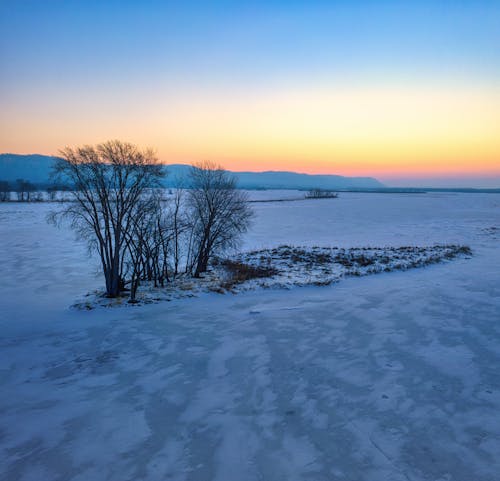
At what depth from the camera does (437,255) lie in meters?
18.5

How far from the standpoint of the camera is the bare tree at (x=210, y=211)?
17.5 meters

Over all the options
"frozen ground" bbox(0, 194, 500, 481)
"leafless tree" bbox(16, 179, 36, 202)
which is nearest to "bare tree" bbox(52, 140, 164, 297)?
"frozen ground" bbox(0, 194, 500, 481)

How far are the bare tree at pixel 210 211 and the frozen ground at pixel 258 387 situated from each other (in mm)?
5783

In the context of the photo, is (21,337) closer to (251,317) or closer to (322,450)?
(251,317)

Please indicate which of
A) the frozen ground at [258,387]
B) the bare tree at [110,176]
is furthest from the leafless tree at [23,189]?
the frozen ground at [258,387]

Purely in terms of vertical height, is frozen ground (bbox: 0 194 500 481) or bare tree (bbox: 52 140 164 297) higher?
bare tree (bbox: 52 140 164 297)

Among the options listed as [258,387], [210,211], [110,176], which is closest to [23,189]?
[210,211]

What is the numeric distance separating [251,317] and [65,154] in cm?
943

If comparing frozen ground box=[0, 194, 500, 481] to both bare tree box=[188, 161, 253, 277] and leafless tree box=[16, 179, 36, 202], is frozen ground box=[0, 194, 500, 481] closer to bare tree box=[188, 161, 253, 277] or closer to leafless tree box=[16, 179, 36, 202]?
bare tree box=[188, 161, 253, 277]

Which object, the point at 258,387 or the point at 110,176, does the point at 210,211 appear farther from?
the point at 258,387

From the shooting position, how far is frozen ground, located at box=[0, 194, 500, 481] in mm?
4363

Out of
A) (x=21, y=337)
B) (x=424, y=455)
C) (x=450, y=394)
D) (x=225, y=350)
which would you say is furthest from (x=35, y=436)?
(x=450, y=394)

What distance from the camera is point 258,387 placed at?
6203mm

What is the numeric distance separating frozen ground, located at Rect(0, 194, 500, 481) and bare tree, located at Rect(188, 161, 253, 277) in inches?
228
